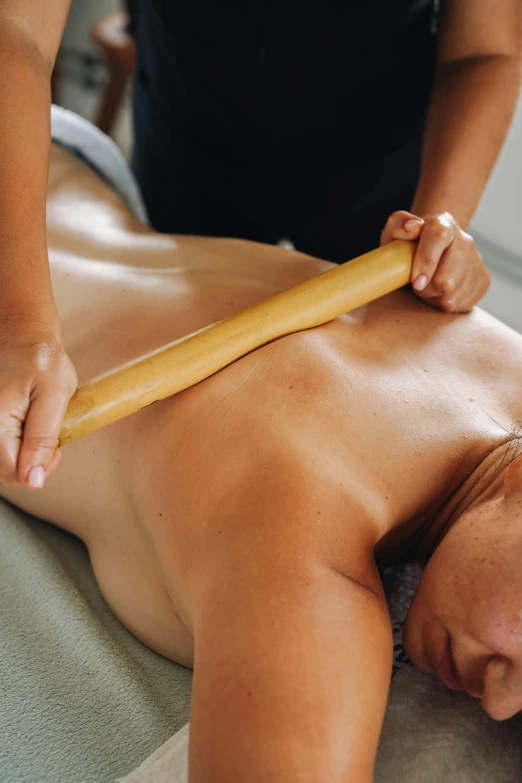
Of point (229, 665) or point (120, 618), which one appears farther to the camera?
point (120, 618)

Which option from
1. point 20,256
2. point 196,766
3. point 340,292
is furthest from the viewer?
point 340,292

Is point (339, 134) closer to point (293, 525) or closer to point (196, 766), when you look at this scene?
point (293, 525)

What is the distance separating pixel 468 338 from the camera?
100 centimetres

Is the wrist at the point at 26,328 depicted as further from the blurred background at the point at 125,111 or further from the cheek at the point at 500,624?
the blurred background at the point at 125,111

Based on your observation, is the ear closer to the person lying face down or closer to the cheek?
the person lying face down

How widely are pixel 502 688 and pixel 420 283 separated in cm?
48

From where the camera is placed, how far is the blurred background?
193 centimetres

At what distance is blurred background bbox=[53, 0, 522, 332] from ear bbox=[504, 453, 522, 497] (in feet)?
4.08

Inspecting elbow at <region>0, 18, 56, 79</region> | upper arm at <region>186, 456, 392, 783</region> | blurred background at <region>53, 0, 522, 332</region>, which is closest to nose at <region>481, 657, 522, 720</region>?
upper arm at <region>186, 456, 392, 783</region>

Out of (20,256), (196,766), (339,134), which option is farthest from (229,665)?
(339,134)

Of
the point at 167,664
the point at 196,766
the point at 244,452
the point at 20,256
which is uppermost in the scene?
the point at 20,256

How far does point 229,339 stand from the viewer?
2.81 feet

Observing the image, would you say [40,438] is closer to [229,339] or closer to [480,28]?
[229,339]

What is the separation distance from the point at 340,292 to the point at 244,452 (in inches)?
9.6
